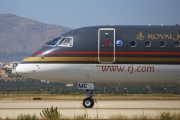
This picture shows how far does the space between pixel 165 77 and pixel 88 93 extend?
5.01m

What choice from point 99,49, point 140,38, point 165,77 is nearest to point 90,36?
point 99,49

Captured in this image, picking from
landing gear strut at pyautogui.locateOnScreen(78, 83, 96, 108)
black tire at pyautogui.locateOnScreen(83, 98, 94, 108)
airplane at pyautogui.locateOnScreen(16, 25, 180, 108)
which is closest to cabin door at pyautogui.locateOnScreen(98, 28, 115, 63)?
airplane at pyautogui.locateOnScreen(16, 25, 180, 108)

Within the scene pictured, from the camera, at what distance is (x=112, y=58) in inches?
1302

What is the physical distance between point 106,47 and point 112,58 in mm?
784

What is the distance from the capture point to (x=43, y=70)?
33.4 metres

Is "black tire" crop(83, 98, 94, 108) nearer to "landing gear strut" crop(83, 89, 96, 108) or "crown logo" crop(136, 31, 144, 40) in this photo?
"landing gear strut" crop(83, 89, 96, 108)

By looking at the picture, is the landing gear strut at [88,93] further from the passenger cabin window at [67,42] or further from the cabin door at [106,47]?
the passenger cabin window at [67,42]

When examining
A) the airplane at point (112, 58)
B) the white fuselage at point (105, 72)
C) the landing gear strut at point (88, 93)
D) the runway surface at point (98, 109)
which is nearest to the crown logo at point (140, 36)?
the airplane at point (112, 58)

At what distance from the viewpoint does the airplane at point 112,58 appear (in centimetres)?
3309

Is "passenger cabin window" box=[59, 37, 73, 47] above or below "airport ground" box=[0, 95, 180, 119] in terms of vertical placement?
above

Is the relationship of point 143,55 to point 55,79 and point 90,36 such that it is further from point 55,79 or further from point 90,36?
point 55,79

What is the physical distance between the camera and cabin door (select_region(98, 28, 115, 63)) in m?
33.1

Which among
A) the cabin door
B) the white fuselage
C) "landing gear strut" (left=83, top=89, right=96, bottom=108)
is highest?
the cabin door

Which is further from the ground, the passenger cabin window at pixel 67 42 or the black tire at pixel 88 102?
the passenger cabin window at pixel 67 42
